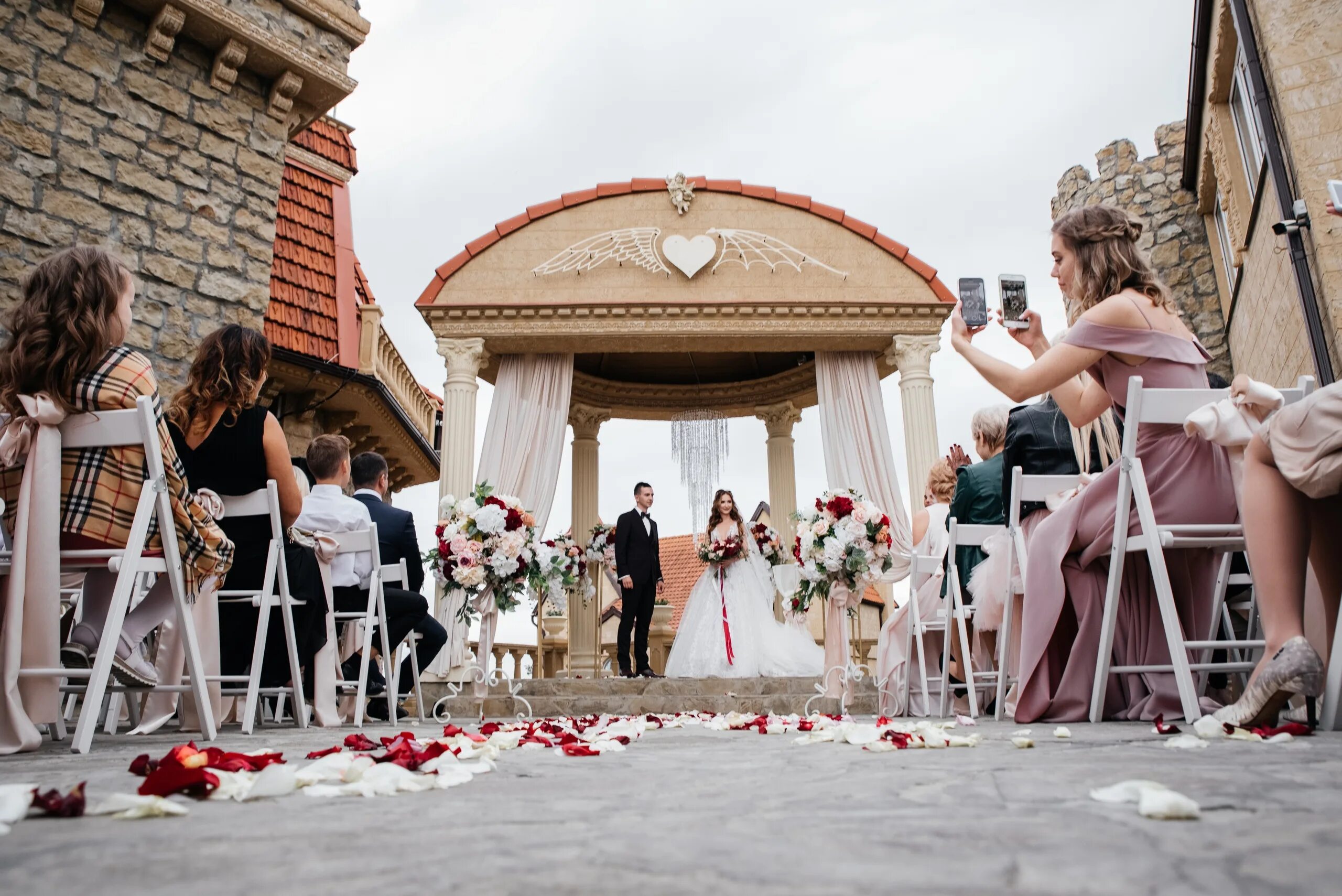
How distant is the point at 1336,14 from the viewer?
644 cm

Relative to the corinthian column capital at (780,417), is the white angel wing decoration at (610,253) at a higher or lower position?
higher

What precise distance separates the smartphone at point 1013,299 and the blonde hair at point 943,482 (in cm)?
304

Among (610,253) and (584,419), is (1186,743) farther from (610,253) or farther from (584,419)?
(584,419)

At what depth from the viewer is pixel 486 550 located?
7055mm

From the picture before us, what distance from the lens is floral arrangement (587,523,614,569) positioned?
34.4ft

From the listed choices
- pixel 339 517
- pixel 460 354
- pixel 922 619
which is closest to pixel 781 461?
pixel 460 354

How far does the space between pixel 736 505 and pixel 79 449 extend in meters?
8.13

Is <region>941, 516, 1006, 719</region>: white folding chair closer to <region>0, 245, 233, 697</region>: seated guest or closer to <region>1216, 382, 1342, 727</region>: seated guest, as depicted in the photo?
<region>1216, 382, 1342, 727</region>: seated guest

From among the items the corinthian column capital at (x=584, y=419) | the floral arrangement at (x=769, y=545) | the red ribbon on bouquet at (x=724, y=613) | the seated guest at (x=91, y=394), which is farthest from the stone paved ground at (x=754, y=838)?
the corinthian column capital at (x=584, y=419)

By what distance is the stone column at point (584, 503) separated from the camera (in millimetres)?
12102

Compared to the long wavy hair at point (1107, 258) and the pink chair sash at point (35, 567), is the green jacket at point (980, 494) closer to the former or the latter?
the long wavy hair at point (1107, 258)

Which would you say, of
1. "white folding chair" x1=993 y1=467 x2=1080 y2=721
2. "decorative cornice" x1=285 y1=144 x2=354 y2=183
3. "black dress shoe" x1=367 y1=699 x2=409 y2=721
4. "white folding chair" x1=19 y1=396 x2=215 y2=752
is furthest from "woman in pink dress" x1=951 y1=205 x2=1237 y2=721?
"decorative cornice" x1=285 y1=144 x2=354 y2=183

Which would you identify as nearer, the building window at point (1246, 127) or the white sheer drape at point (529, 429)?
the building window at point (1246, 127)

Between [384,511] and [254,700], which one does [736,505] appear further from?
[254,700]
